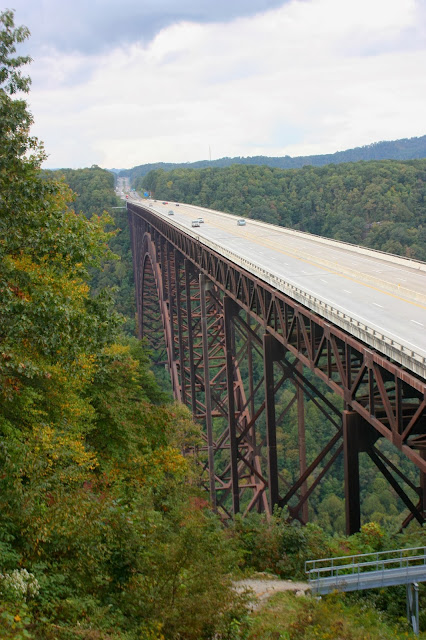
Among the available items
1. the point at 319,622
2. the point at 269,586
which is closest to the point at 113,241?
the point at 269,586

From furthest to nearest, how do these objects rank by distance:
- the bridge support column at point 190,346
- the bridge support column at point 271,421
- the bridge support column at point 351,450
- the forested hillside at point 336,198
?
the forested hillside at point 336,198 → the bridge support column at point 190,346 → the bridge support column at point 271,421 → the bridge support column at point 351,450

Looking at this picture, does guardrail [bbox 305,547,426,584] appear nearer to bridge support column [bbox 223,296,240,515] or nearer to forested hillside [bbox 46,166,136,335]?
bridge support column [bbox 223,296,240,515]

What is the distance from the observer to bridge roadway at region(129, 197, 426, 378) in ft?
42.7

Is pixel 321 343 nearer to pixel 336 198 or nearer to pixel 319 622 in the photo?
pixel 319 622

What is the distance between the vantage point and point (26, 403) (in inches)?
512

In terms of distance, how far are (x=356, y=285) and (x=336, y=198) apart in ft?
333

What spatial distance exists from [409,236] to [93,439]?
86.2m

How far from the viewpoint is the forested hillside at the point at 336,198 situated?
100875 mm

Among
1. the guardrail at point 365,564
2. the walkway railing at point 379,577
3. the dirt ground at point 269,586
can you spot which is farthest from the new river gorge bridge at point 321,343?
the dirt ground at point 269,586

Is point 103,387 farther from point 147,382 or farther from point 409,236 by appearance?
point 409,236

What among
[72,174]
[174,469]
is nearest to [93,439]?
[174,469]

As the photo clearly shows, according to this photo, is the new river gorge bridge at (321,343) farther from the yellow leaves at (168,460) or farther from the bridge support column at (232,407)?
the yellow leaves at (168,460)

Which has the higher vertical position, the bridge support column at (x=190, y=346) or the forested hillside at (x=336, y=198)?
the forested hillside at (x=336, y=198)

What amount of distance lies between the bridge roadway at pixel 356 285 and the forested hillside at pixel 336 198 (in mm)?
61320
